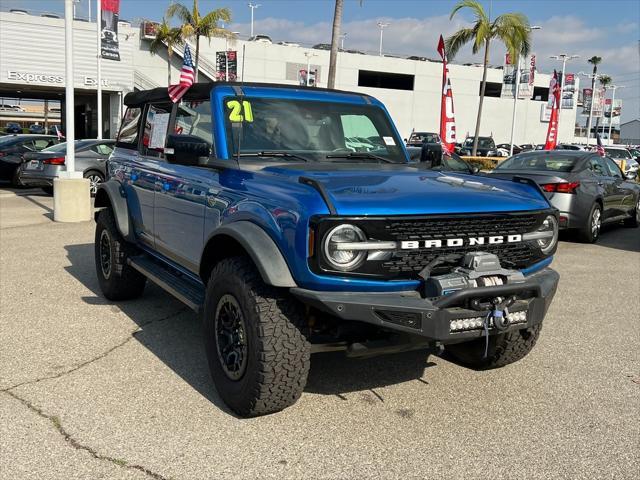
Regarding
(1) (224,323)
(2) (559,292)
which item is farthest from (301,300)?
(2) (559,292)

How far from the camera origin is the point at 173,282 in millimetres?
4586

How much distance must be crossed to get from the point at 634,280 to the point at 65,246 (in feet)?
25.5

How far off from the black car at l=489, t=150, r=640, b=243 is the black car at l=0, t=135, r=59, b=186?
13.0 metres

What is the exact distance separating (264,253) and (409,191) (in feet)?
2.86

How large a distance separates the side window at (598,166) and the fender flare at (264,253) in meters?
8.47

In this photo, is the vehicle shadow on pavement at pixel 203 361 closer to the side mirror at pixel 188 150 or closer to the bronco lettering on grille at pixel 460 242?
the bronco lettering on grille at pixel 460 242

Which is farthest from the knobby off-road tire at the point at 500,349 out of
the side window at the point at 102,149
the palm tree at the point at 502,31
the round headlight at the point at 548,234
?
the palm tree at the point at 502,31

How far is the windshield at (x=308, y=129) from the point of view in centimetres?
427

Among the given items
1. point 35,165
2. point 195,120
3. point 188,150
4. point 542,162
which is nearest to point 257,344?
point 188,150

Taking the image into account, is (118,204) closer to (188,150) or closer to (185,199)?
(185,199)

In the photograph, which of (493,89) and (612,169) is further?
(493,89)

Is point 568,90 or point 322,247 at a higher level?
point 568,90

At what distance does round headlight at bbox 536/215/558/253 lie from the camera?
378cm

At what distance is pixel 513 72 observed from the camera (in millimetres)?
37094
